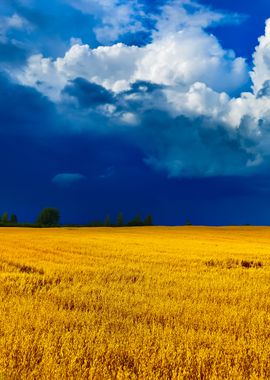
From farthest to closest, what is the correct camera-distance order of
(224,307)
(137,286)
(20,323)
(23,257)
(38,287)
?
1. (23,257)
2. (137,286)
3. (38,287)
4. (224,307)
5. (20,323)

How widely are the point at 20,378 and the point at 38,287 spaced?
22.1ft

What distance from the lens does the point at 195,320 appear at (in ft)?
29.9

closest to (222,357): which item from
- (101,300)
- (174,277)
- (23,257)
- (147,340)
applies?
(147,340)

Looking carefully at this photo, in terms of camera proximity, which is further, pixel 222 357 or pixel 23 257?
pixel 23 257

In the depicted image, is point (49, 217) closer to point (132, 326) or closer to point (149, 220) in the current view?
point (149, 220)

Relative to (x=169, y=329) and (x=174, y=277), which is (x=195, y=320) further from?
(x=174, y=277)

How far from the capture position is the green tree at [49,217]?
123875 mm

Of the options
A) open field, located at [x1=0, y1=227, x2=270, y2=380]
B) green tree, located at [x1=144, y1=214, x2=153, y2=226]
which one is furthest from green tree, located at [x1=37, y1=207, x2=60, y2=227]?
open field, located at [x1=0, y1=227, x2=270, y2=380]

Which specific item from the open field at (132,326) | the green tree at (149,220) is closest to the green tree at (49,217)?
the green tree at (149,220)

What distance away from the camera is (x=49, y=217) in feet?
409

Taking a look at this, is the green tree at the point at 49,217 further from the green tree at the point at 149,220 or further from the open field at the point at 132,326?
the open field at the point at 132,326

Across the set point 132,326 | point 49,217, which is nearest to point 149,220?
point 49,217

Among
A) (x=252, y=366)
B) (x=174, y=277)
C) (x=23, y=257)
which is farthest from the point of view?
(x=23, y=257)

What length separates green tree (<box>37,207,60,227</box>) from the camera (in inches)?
4877
